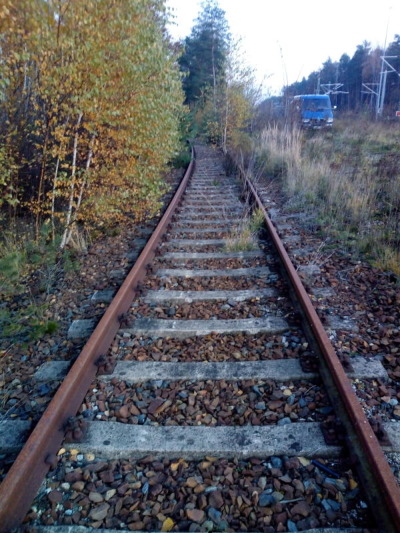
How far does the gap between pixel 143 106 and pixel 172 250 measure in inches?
83.6

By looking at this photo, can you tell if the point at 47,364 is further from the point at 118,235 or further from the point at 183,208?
the point at 183,208

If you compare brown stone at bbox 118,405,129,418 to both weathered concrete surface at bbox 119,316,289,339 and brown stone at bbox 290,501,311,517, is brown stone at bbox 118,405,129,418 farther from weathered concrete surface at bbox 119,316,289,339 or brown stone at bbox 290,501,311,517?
brown stone at bbox 290,501,311,517

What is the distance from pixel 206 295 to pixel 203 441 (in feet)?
6.39

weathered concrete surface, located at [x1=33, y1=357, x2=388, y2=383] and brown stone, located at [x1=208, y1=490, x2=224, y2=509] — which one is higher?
weathered concrete surface, located at [x1=33, y1=357, x2=388, y2=383]

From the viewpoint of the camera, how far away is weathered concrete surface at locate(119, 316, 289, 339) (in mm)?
3410

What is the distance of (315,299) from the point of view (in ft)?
12.9

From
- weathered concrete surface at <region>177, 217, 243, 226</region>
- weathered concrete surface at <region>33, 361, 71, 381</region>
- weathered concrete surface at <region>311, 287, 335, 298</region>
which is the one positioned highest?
weathered concrete surface at <region>177, 217, 243, 226</region>

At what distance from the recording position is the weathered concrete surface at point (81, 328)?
343 centimetres

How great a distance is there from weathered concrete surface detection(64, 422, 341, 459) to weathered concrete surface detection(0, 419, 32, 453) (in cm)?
30

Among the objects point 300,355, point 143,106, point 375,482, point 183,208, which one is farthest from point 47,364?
point 183,208

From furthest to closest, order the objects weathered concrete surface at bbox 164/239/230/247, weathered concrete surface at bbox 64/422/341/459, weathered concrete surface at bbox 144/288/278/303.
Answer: weathered concrete surface at bbox 164/239/230/247
weathered concrete surface at bbox 144/288/278/303
weathered concrete surface at bbox 64/422/341/459

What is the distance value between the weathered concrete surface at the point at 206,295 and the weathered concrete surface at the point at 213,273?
1.54 ft

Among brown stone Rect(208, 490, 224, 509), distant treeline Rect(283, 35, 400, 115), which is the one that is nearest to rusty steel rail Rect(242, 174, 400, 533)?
brown stone Rect(208, 490, 224, 509)

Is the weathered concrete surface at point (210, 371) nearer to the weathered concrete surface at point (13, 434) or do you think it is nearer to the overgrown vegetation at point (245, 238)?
the weathered concrete surface at point (13, 434)
